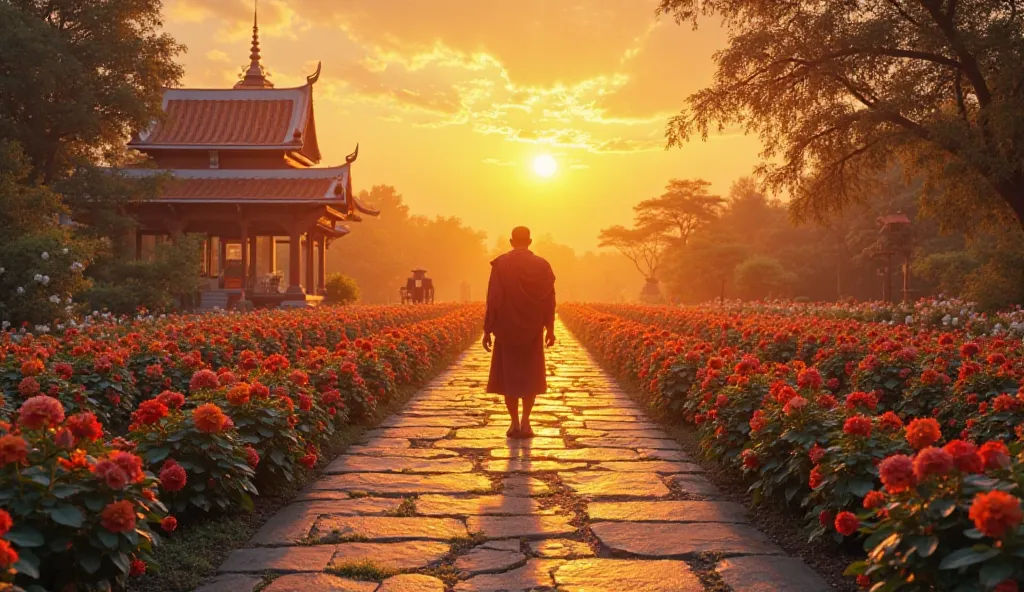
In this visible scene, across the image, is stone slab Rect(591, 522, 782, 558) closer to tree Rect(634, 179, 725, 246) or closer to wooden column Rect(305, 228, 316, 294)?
wooden column Rect(305, 228, 316, 294)

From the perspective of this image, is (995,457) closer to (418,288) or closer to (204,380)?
(204,380)

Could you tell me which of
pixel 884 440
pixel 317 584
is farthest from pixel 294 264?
pixel 884 440

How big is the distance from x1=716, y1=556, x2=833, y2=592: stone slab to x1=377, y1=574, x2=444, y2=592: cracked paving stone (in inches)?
45.5

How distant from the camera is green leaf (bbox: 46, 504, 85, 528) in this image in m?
2.52

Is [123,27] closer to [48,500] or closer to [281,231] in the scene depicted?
[281,231]

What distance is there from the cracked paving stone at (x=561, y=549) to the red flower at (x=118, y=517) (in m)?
1.74

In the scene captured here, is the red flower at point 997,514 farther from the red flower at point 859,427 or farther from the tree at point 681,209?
the tree at point 681,209

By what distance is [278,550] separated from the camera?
12.3ft

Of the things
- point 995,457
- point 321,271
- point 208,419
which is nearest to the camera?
point 995,457

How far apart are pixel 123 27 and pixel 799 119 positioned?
15850mm

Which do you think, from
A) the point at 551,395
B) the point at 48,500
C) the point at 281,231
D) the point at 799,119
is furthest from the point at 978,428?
the point at 281,231

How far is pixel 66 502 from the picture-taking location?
104 inches

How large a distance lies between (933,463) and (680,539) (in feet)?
5.80

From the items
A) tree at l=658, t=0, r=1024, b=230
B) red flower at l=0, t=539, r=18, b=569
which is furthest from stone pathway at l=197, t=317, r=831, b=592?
tree at l=658, t=0, r=1024, b=230
